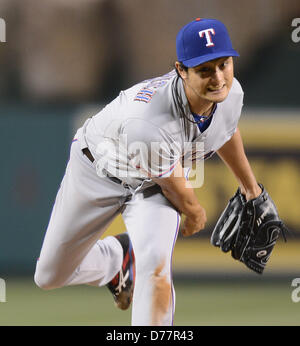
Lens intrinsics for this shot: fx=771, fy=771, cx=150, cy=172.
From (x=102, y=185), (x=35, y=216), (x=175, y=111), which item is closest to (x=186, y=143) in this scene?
(x=175, y=111)

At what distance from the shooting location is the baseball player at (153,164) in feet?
10.8

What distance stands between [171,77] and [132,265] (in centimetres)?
146

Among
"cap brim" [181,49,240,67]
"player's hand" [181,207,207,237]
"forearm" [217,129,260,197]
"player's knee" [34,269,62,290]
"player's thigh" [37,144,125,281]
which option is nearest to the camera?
"cap brim" [181,49,240,67]

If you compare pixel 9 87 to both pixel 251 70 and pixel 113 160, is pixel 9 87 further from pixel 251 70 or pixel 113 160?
Result: pixel 113 160

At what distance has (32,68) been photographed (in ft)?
21.0

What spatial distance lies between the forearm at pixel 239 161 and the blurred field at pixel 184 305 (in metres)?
0.92

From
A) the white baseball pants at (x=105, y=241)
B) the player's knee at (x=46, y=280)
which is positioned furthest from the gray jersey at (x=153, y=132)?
the player's knee at (x=46, y=280)

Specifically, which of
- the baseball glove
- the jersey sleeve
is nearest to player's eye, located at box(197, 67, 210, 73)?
the jersey sleeve

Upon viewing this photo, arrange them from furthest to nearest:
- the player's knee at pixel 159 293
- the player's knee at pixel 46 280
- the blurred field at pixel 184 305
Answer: the blurred field at pixel 184 305 < the player's knee at pixel 46 280 < the player's knee at pixel 159 293

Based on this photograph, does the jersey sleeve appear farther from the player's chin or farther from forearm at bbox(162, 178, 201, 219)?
the player's chin

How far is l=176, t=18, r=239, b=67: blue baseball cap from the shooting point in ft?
10.5

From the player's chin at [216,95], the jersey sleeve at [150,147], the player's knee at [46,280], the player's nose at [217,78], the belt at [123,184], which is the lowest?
the player's knee at [46,280]

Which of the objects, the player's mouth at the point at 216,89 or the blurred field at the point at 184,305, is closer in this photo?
the player's mouth at the point at 216,89

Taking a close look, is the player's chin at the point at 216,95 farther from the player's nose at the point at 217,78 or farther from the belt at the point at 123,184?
the belt at the point at 123,184
